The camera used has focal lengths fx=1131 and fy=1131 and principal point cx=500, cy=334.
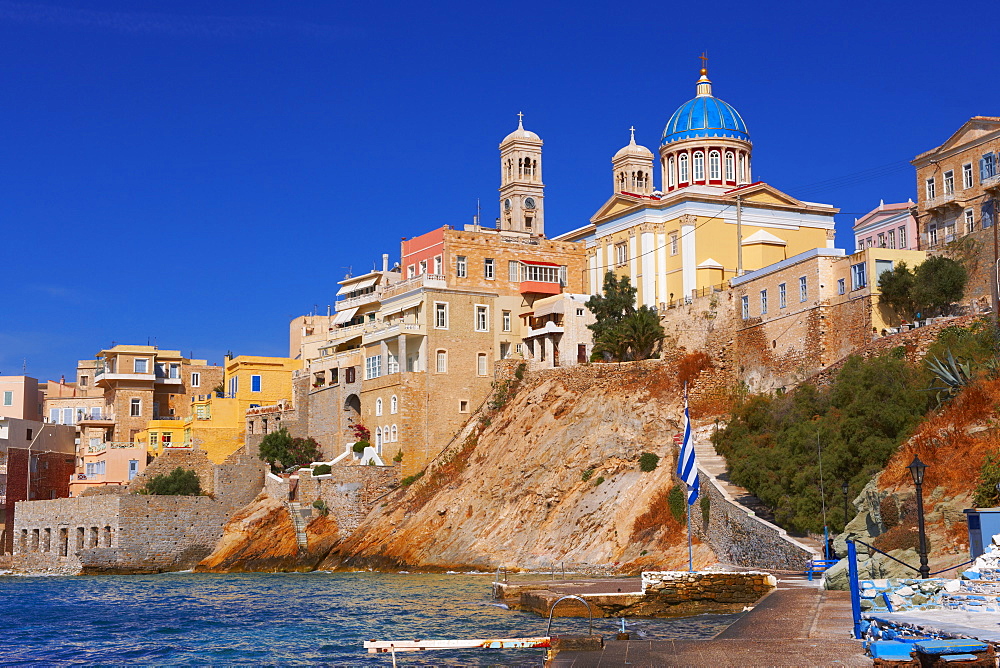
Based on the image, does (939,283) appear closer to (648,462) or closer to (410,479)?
(648,462)

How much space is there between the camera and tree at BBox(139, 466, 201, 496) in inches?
2518

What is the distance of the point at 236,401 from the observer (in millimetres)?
72062

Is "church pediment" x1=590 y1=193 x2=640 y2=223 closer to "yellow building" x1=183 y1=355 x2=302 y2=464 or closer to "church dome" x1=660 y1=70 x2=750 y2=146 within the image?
"church dome" x1=660 y1=70 x2=750 y2=146

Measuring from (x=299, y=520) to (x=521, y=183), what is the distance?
92.8 ft

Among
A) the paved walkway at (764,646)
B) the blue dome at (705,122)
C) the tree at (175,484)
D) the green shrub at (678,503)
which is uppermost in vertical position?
the blue dome at (705,122)

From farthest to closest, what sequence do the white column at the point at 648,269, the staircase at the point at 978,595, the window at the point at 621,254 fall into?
the window at the point at 621,254 → the white column at the point at 648,269 → the staircase at the point at 978,595

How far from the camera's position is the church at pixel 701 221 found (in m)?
54.8

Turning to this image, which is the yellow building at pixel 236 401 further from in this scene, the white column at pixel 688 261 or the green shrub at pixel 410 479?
the white column at pixel 688 261

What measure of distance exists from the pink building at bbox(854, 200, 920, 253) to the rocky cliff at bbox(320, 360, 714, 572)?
17.6 meters

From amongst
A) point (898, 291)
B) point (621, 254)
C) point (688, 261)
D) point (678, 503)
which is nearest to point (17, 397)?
point (621, 254)

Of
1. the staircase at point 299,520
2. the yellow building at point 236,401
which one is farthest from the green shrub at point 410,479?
the yellow building at point 236,401

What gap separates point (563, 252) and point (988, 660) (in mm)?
52564

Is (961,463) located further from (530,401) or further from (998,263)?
(530,401)

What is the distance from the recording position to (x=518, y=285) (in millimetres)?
61062
